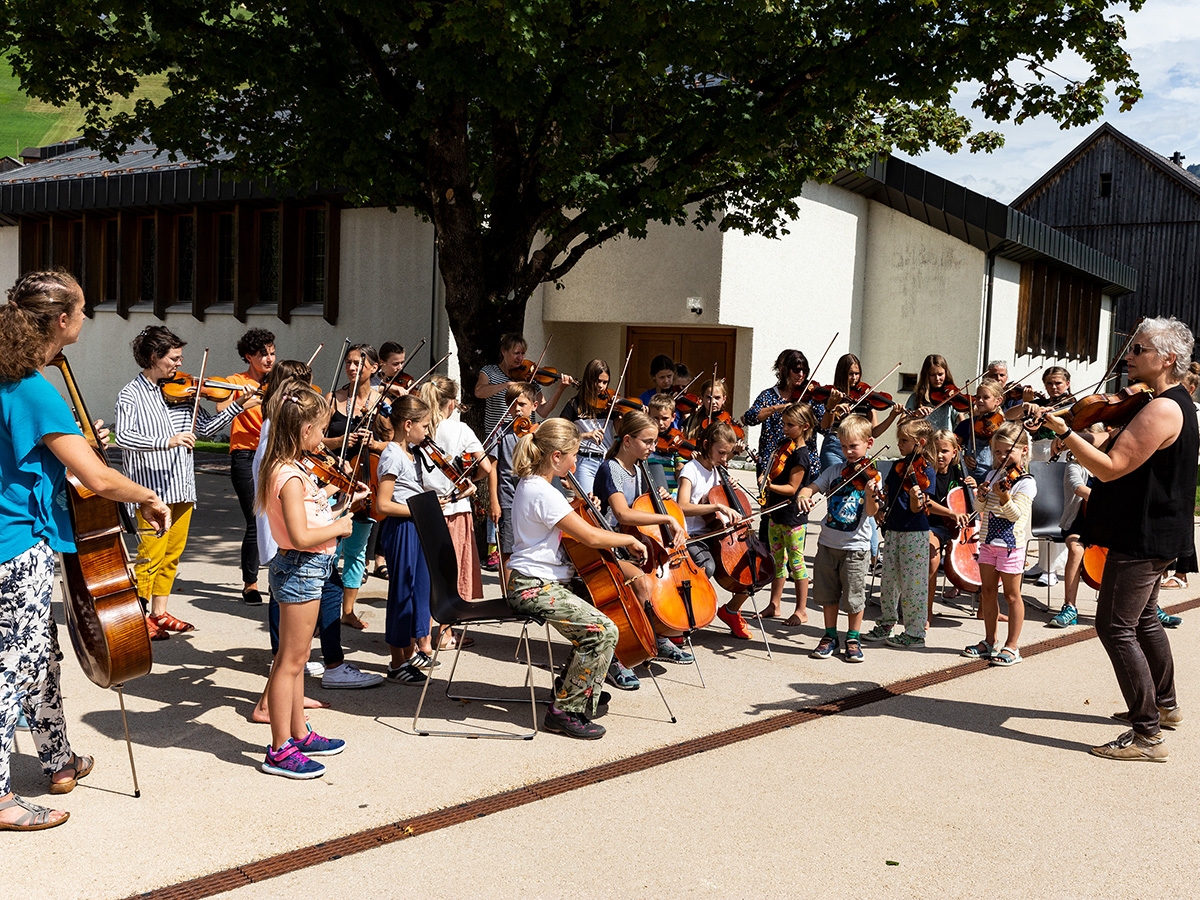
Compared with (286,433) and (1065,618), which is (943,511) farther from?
(286,433)

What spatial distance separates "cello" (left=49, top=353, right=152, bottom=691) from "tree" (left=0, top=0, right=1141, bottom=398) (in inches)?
187

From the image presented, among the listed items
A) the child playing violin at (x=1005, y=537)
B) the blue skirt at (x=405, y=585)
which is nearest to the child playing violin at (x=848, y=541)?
the child playing violin at (x=1005, y=537)

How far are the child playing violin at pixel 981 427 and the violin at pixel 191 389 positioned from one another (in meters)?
4.88

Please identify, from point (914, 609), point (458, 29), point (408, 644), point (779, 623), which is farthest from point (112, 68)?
point (914, 609)

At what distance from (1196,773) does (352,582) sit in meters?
4.43

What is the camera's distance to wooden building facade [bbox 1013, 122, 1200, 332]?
32.3 m

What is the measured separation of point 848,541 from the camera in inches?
250

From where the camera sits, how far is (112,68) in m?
9.75

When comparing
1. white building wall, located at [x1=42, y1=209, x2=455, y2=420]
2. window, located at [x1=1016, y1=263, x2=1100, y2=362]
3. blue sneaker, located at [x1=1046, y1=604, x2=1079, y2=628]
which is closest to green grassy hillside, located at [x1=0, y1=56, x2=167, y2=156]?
white building wall, located at [x1=42, y1=209, x2=455, y2=420]

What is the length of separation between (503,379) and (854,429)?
309cm

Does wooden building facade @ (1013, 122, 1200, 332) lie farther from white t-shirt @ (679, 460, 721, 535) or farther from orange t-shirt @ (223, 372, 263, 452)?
orange t-shirt @ (223, 372, 263, 452)

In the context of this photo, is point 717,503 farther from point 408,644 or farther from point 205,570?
point 205,570

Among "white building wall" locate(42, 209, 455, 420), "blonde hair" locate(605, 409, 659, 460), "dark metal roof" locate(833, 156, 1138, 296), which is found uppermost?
"dark metal roof" locate(833, 156, 1138, 296)

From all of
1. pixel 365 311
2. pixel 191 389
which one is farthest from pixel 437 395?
pixel 365 311
